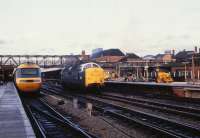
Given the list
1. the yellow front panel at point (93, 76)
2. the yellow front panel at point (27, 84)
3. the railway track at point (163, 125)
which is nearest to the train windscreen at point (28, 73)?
the yellow front panel at point (27, 84)

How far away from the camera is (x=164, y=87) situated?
3072 centimetres

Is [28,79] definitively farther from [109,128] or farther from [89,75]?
[109,128]

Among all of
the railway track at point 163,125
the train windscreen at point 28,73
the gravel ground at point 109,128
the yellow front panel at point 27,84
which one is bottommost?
the gravel ground at point 109,128

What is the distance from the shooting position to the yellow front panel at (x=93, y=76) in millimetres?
32469

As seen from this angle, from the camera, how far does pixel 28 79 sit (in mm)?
29875

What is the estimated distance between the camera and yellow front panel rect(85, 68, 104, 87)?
32469mm

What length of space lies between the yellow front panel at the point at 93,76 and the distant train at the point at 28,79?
14.3ft

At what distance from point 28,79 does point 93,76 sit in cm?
586

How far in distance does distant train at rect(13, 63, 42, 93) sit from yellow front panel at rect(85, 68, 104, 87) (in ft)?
14.3

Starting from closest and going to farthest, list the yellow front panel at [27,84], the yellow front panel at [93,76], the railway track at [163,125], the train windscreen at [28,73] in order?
the railway track at [163,125], the yellow front panel at [27,84], the train windscreen at [28,73], the yellow front panel at [93,76]

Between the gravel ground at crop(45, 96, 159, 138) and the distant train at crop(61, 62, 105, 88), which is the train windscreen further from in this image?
the gravel ground at crop(45, 96, 159, 138)

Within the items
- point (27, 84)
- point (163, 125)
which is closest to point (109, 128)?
point (163, 125)

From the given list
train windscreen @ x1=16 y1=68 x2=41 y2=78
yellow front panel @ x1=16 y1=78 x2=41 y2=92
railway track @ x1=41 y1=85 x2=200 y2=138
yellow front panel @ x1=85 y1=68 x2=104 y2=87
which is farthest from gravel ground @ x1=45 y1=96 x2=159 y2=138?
yellow front panel @ x1=85 y1=68 x2=104 y2=87

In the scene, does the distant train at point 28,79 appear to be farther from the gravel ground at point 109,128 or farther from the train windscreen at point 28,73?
the gravel ground at point 109,128
